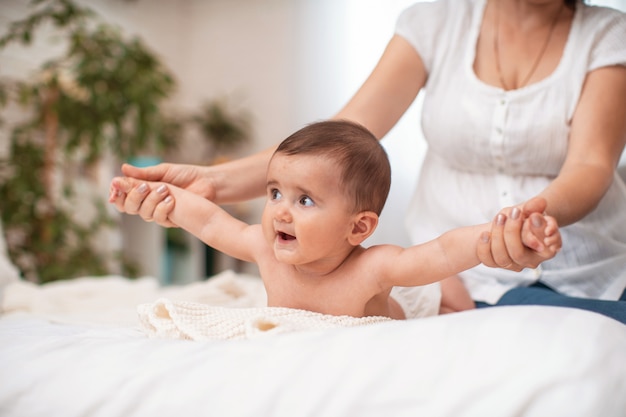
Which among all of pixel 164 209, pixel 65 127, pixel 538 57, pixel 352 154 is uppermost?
Result: pixel 538 57

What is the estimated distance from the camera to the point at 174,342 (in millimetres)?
669

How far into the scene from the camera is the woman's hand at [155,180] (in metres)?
0.95

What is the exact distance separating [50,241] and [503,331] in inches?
111

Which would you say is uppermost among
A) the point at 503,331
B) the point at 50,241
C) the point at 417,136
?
the point at 503,331

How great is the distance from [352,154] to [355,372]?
0.33 m

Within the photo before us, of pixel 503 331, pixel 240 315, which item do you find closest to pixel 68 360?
pixel 240 315

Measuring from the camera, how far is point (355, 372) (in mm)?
552

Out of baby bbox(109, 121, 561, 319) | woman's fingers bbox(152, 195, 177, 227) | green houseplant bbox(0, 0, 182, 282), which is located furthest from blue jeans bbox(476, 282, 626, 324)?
green houseplant bbox(0, 0, 182, 282)

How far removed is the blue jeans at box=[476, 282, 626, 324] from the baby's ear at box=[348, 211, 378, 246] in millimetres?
343

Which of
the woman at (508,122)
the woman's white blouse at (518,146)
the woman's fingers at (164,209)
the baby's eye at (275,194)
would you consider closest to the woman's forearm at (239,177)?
the woman at (508,122)

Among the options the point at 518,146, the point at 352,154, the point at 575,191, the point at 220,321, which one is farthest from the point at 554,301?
the point at 220,321

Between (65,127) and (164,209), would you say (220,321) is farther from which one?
(65,127)

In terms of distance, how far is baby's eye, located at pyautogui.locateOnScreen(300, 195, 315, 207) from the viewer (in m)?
0.79

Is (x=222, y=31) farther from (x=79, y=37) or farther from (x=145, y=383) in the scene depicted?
(x=145, y=383)
